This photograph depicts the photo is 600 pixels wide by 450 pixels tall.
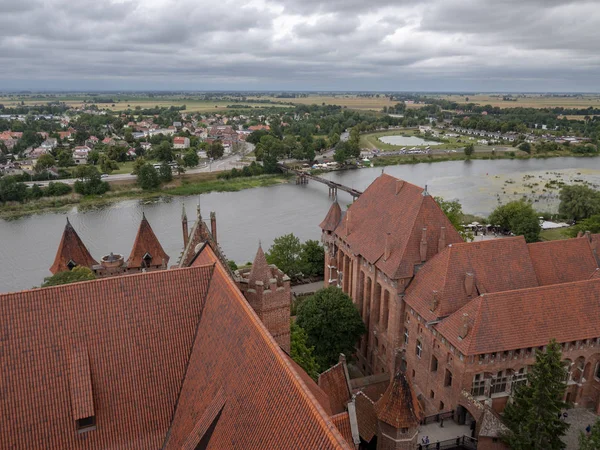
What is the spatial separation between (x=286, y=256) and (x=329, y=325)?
14856 mm

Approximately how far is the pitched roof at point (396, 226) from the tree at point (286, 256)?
37.6ft

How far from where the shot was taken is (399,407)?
59.7 ft

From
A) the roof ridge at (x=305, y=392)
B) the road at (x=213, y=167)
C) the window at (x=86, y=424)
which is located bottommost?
the road at (x=213, y=167)

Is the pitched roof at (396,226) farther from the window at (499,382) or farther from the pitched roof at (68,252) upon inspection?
the pitched roof at (68,252)

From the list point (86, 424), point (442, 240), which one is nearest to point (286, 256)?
point (442, 240)

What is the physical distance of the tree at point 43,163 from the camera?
89.1m

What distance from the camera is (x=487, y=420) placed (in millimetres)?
21500

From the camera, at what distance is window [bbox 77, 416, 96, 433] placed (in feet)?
41.7

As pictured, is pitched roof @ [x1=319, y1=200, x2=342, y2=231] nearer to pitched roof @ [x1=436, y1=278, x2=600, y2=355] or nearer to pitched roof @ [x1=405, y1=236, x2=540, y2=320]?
pitched roof @ [x1=405, y1=236, x2=540, y2=320]

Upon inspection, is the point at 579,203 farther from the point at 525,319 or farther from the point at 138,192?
the point at 138,192

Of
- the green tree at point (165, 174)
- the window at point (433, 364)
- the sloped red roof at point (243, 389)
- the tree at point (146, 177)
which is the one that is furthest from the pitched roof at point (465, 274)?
the green tree at point (165, 174)

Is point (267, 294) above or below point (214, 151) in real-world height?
above

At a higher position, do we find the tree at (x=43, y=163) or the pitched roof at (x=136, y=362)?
the pitched roof at (x=136, y=362)

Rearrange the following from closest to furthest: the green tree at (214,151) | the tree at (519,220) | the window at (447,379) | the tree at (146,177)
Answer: the window at (447,379)
the tree at (519,220)
the tree at (146,177)
the green tree at (214,151)
